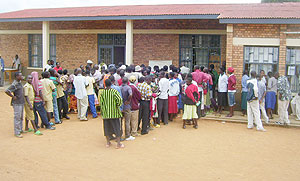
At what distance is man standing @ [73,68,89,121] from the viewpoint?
9.90m

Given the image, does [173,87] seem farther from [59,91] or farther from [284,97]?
[59,91]

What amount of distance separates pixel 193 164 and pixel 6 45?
1635cm

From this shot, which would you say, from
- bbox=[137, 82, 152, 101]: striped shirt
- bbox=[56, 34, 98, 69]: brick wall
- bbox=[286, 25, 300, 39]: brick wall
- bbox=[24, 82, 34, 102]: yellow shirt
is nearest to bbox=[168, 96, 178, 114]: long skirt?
bbox=[137, 82, 152, 101]: striped shirt

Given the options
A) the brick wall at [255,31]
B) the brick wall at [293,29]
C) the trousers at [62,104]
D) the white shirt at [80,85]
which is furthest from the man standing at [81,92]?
the brick wall at [293,29]

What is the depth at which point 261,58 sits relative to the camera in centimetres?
1100

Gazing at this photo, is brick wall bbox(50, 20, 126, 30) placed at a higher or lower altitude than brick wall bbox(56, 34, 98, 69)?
higher

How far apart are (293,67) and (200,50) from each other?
4.95m

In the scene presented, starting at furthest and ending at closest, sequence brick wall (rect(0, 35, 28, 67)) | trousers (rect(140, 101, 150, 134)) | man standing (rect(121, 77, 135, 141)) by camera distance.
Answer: brick wall (rect(0, 35, 28, 67)), trousers (rect(140, 101, 150, 134)), man standing (rect(121, 77, 135, 141))

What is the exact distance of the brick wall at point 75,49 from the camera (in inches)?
658

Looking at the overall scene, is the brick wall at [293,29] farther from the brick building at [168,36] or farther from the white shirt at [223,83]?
the white shirt at [223,83]

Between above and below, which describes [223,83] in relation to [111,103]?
Answer: above

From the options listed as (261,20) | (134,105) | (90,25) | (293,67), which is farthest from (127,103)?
(90,25)

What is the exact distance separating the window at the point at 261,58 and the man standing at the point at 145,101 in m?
4.21

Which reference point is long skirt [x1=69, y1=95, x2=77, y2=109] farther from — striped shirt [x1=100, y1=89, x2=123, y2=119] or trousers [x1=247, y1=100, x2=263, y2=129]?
trousers [x1=247, y1=100, x2=263, y2=129]
